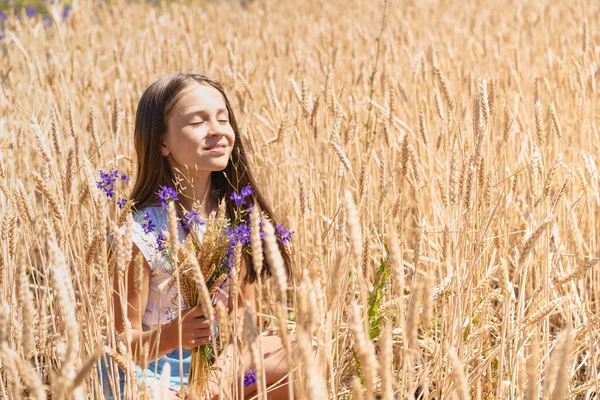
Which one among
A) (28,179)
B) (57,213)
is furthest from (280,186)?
(57,213)

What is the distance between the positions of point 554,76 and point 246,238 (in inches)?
67.2

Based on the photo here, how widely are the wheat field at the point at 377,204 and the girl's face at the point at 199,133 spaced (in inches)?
5.0

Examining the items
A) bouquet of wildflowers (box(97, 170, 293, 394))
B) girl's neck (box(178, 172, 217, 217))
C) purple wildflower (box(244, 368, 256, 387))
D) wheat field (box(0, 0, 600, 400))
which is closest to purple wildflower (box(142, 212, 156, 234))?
bouquet of wildflowers (box(97, 170, 293, 394))

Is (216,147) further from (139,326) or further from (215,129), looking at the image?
(139,326)

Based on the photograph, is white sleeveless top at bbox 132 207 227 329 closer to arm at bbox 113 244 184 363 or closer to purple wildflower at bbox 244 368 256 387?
arm at bbox 113 244 184 363

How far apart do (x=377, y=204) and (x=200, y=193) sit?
0.51 meters

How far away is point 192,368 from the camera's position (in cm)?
134

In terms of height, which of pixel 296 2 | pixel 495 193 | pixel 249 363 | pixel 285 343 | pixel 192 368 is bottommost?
pixel 249 363

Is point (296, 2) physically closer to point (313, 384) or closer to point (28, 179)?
point (28, 179)

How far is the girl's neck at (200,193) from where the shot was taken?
1.63 meters

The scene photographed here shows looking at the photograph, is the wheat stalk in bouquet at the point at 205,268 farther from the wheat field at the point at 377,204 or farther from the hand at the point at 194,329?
the wheat field at the point at 377,204

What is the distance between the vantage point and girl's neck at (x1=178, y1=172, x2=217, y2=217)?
163cm

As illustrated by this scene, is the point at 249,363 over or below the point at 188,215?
below

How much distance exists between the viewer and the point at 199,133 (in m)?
1.55
